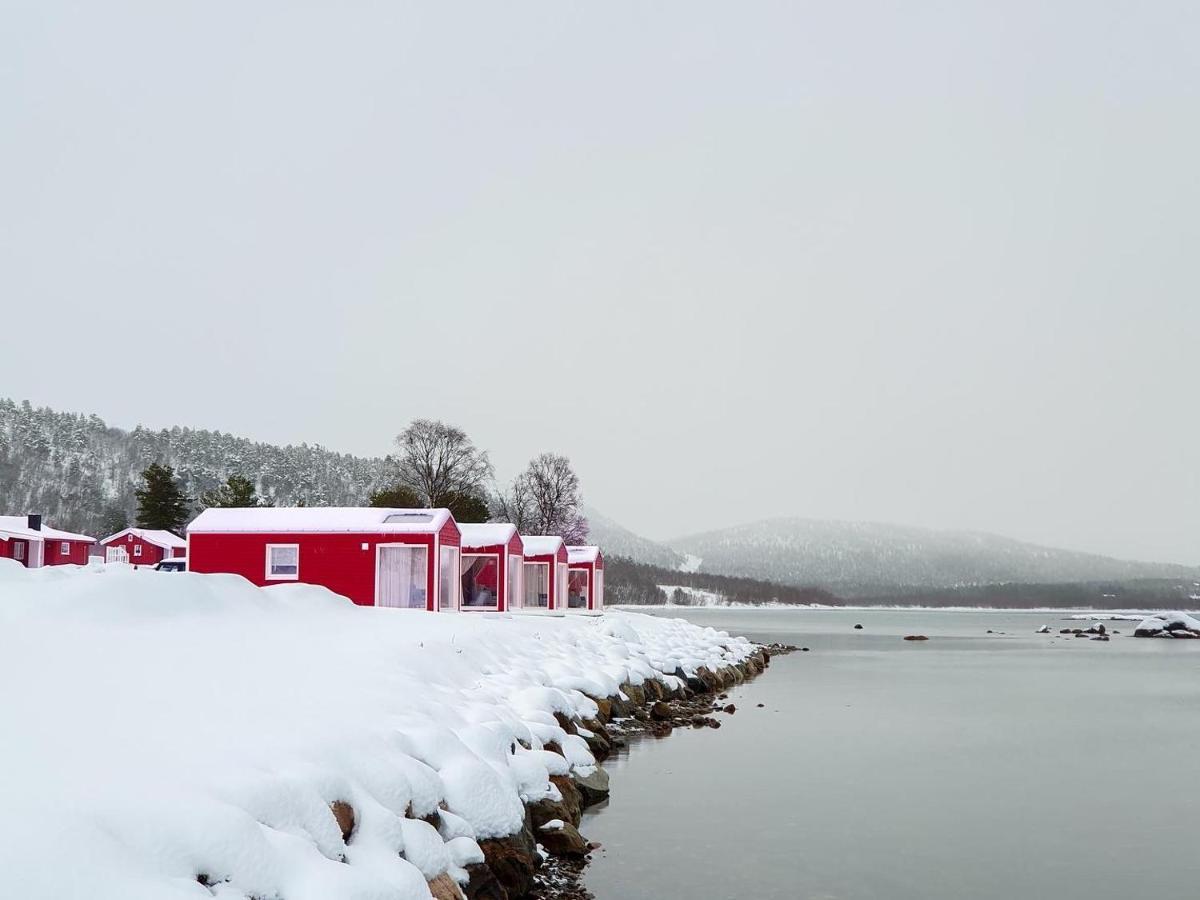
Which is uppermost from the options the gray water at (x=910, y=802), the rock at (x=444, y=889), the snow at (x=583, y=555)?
the snow at (x=583, y=555)

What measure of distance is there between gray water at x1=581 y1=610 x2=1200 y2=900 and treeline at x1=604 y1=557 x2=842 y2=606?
391 feet

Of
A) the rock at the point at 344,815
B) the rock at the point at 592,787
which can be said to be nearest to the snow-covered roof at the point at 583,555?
the rock at the point at 592,787

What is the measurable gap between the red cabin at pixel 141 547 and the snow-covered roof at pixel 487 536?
1461 inches

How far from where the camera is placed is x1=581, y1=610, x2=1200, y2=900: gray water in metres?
10.3

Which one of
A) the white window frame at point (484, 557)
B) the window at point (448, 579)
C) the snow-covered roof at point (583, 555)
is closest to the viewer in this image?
the window at point (448, 579)

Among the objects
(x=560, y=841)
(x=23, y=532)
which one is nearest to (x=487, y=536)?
(x=560, y=841)

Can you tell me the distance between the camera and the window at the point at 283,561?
101 feet

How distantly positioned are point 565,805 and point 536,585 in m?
33.6

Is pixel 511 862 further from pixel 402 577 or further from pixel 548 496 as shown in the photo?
pixel 548 496

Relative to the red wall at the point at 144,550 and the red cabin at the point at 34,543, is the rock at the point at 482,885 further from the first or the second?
the red wall at the point at 144,550

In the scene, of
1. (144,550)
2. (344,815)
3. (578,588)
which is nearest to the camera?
(344,815)

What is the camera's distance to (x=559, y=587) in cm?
4541

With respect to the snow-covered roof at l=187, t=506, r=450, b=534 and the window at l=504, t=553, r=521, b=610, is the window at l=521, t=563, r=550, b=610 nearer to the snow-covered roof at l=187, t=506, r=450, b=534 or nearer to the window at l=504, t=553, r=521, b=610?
the window at l=504, t=553, r=521, b=610

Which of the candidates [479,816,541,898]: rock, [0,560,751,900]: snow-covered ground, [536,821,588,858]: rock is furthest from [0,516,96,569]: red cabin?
[479,816,541,898]: rock
